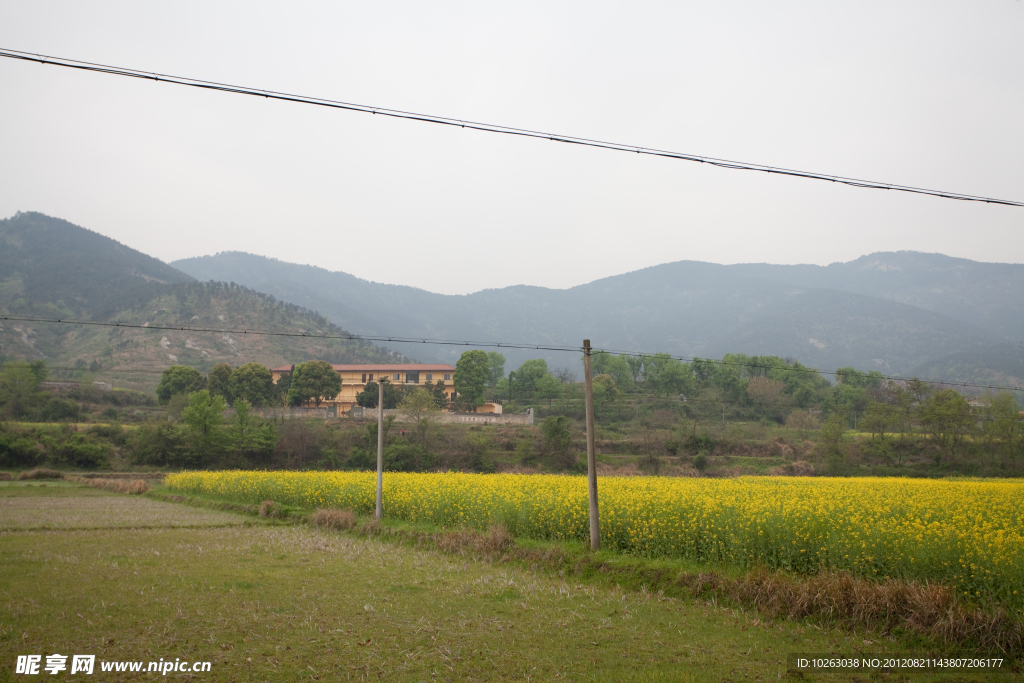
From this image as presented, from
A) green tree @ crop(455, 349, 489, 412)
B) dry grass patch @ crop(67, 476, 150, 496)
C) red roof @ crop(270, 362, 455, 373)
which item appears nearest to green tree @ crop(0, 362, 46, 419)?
dry grass patch @ crop(67, 476, 150, 496)

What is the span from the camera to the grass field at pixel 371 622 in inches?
260

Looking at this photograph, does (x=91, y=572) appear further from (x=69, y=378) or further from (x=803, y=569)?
(x=69, y=378)

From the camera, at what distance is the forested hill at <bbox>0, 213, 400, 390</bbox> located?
95562mm

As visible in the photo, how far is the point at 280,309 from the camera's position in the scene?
4865 inches

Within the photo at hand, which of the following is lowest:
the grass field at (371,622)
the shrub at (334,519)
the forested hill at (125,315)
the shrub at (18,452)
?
the shrub at (18,452)

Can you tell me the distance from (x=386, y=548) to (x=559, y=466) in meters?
38.2

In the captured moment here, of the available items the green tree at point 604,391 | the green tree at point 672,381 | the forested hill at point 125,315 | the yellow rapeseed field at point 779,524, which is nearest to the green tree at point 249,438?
the yellow rapeseed field at point 779,524

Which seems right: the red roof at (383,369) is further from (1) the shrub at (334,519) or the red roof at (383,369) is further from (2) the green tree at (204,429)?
(1) the shrub at (334,519)

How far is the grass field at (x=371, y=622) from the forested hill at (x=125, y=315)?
87.1 m

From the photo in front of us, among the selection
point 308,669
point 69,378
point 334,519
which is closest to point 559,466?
point 334,519

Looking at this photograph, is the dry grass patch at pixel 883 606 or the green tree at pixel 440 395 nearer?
the dry grass patch at pixel 883 606

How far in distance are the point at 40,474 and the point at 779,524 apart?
4703 centimetres

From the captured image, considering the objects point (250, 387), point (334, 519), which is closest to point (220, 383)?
point (250, 387)

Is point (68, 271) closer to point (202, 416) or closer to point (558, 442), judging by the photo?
point (202, 416)
